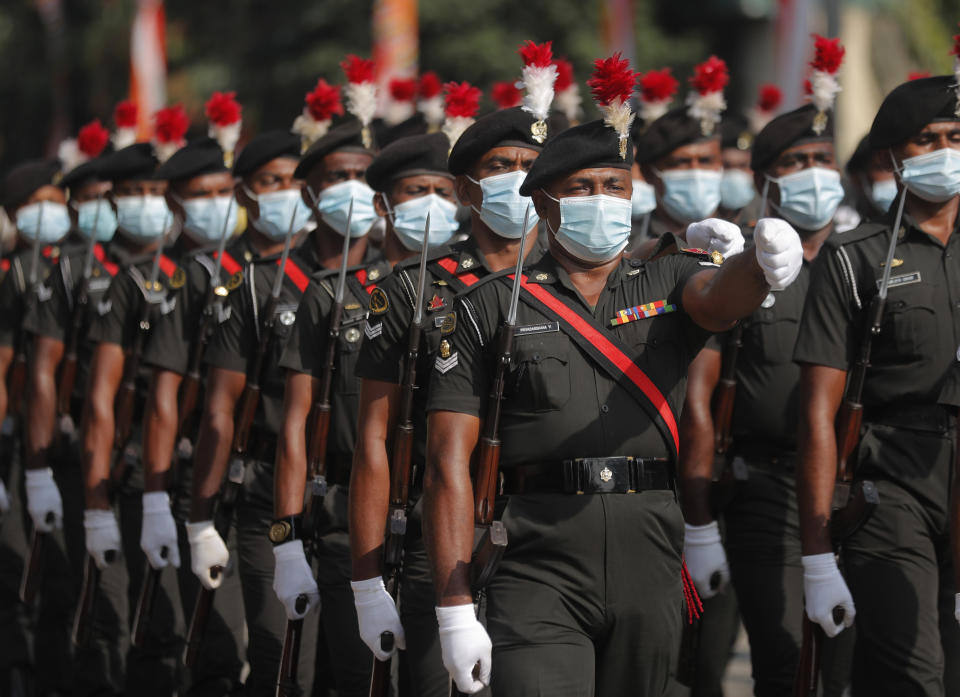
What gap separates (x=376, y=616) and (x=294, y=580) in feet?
2.65

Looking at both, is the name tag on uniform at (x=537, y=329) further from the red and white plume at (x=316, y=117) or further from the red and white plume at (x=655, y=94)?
the red and white plume at (x=655, y=94)

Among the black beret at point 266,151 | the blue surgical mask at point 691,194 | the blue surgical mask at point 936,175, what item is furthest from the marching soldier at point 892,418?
the black beret at point 266,151

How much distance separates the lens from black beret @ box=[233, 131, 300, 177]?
303 inches

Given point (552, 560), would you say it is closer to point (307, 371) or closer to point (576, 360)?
point (576, 360)

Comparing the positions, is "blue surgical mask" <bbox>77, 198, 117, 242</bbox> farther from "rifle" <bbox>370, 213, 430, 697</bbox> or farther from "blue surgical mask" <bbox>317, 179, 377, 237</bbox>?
"rifle" <bbox>370, 213, 430, 697</bbox>

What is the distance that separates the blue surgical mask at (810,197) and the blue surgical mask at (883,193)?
125 cm

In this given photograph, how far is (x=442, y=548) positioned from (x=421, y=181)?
7.54 feet

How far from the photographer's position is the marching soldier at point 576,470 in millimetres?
4598

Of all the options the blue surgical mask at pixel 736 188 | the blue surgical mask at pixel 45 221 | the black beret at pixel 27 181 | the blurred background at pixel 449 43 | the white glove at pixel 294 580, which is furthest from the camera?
the blurred background at pixel 449 43

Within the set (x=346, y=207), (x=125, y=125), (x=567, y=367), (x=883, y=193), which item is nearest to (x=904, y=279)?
(x=567, y=367)

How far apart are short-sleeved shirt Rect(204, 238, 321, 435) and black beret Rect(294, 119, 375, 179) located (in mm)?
473

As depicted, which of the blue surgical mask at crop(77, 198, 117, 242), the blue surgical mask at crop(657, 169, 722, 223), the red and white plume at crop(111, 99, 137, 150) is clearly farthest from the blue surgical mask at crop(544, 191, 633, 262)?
the red and white plume at crop(111, 99, 137, 150)

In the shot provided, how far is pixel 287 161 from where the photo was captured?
7.76 m

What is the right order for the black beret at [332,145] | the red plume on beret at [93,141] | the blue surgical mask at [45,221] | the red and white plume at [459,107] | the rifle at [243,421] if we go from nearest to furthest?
the rifle at [243,421] < the red and white plume at [459,107] < the black beret at [332,145] < the red plume on beret at [93,141] < the blue surgical mask at [45,221]
